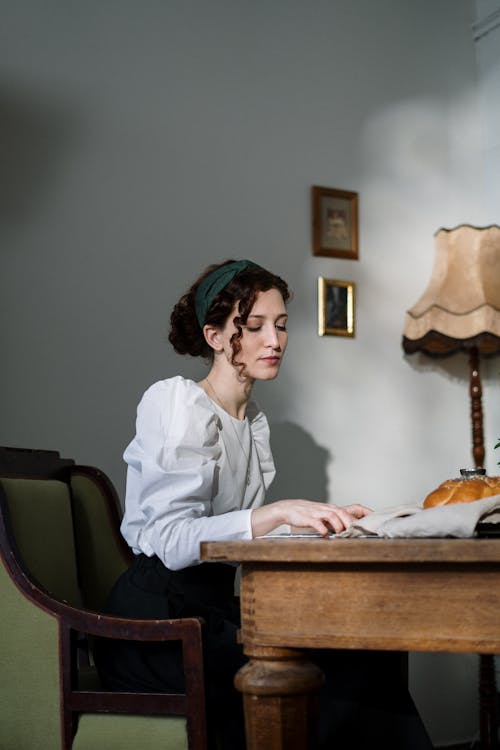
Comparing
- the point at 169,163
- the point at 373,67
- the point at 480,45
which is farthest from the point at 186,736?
the point at 480,45

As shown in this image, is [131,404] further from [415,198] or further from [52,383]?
[415,198]

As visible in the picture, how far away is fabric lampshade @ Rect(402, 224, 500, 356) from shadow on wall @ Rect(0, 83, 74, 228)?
1604 mm

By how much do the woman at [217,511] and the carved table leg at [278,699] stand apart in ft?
0.91

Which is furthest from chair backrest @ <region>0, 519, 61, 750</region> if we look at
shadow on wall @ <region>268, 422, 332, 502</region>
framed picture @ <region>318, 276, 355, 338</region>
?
framed picture @ <region>318, 276, 355, 338</region>

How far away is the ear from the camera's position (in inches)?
98.1

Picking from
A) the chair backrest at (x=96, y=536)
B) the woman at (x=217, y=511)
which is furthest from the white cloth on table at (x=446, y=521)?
the chair backrest at (x=96, y=536)

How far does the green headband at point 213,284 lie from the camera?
247cm

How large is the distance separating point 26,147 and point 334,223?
4.35ft

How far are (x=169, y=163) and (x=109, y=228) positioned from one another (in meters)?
0.37

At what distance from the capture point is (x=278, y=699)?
54.7 inches

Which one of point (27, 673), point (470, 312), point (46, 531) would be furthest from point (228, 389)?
point (470, 312)

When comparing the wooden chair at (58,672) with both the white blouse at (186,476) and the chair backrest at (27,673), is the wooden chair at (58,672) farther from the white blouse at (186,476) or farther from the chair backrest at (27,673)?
the white blouse at (186,476)

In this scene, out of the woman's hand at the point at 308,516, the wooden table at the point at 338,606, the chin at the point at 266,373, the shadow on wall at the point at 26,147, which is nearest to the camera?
the wooden table at the point at 338,606

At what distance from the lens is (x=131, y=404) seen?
3.48 metres
